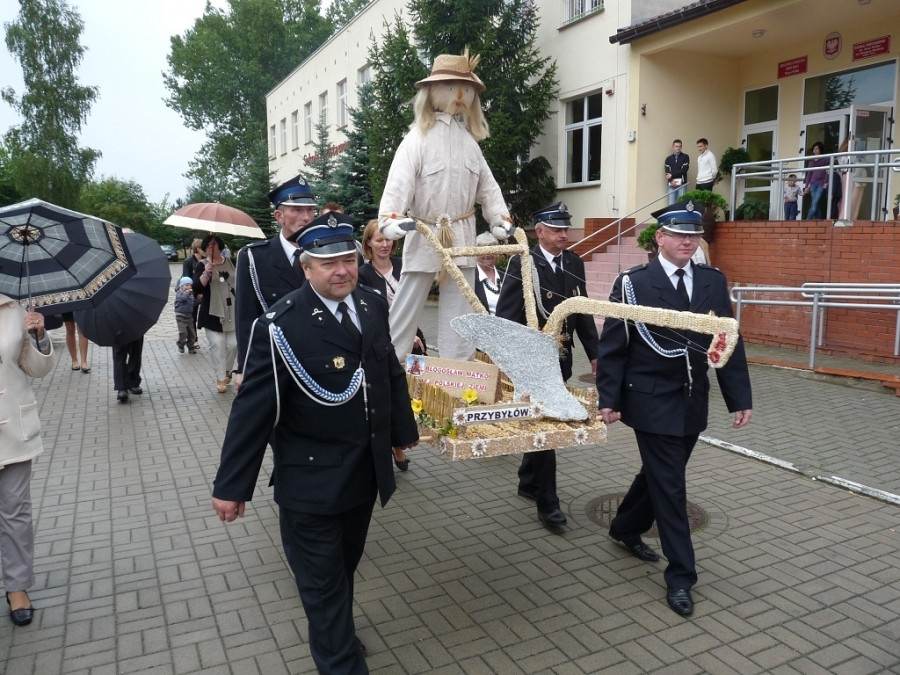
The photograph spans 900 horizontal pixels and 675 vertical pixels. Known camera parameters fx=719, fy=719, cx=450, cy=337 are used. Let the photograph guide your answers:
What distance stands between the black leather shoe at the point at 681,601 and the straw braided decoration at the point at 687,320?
1308 millimetres

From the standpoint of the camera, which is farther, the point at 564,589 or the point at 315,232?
the point at 564,589

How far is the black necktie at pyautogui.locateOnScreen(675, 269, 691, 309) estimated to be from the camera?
3799 mm

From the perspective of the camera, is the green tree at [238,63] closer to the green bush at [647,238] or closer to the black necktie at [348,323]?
the green bush at [647,238]

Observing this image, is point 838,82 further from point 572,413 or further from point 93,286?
point 93,286

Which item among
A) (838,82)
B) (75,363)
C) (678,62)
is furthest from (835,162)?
(75,363)

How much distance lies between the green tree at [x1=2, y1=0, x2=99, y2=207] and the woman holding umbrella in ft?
121

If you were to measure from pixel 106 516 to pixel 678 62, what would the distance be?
47.5ft

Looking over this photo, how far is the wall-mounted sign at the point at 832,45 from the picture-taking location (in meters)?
13.5

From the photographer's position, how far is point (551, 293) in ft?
15.5

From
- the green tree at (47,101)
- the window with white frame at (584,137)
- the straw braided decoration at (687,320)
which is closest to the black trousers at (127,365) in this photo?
the straw braided decoration at (687,320)

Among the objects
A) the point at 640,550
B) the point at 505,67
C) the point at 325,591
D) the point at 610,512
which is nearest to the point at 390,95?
the point at 505,67

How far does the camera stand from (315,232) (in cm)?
A: 292

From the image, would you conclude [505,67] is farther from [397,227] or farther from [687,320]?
[687,320]

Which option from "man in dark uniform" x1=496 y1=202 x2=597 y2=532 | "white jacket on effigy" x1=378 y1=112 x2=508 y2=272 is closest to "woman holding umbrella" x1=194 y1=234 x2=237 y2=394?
"white jacket on effigy" x1=378 y1=112 x2=508 y2=272
